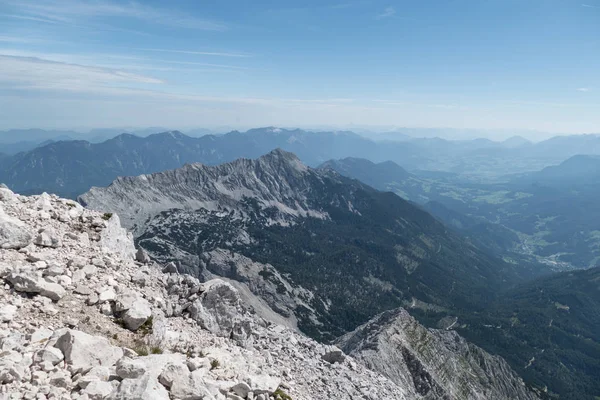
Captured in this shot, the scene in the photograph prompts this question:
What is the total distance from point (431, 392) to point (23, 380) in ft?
328

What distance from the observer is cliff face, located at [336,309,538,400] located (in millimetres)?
92688

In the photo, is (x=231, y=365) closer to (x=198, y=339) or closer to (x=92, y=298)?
(x=198, y=339)

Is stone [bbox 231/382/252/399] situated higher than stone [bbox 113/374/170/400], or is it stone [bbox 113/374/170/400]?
stone [bbox 113/374/170/400]

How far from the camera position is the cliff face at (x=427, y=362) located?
92.7m

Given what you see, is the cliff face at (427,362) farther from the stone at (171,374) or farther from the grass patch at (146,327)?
the stone at (171,374)

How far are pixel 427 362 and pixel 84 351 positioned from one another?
122211mm

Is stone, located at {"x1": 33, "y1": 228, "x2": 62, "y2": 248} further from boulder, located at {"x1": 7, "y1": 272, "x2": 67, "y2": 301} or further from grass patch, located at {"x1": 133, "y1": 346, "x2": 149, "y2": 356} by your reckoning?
grass patch, located at {"x1": 133, "y1": 346, "x2": 149, "y2": 356}

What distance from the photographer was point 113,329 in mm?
18594

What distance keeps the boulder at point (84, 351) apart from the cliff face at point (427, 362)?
249 feet

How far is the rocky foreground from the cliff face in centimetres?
6464

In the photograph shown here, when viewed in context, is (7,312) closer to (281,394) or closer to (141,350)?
(141,350)

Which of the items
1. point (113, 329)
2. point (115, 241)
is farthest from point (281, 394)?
point (115, 241)

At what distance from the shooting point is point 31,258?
1978 centimetres

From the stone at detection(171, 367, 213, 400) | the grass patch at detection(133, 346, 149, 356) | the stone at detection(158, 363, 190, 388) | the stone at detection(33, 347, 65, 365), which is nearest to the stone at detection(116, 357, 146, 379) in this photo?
the stone at detection(158, 363, 190, 388)
